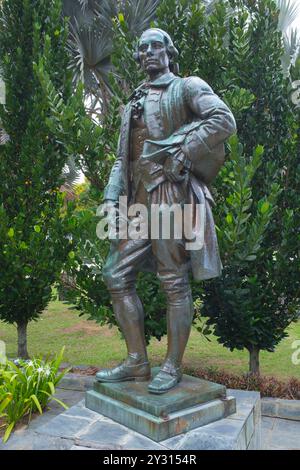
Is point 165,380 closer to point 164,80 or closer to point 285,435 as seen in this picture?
point 285,435

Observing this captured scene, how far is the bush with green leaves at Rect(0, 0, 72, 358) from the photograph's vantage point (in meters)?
5.46

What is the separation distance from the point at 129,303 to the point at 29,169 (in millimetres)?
3263

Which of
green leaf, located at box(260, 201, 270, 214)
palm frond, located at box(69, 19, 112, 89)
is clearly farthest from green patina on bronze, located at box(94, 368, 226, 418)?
palm frond, located at box(69, 19, 112, 89)

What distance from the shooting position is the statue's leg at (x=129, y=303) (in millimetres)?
3025

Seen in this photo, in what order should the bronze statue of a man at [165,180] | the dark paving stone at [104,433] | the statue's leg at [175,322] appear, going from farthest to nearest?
the statue's leg at [175,322] < the bronze statue of a man at [165,180] < the dark paving stone at [104,433]

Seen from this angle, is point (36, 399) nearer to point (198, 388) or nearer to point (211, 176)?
point (198, 388)

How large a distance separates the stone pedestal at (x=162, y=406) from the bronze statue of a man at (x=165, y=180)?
9 cm

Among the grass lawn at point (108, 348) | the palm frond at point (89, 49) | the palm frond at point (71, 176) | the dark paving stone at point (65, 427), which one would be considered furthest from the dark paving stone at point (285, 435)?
the palm frond at point (71, 176)

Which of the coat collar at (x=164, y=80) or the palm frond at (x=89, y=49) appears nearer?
the coat collar at (x=164, y=80)

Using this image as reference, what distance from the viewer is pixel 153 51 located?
Answer: 2947mm

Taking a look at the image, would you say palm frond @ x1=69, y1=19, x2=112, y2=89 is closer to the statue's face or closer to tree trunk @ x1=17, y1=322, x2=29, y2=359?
tree trunk @ x1=17, y1=322, x2=29, y2=359

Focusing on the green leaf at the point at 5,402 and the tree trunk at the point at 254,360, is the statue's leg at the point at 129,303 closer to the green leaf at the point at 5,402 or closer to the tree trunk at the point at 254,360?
the green leaf at the point at 5,402

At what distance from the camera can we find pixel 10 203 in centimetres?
580
